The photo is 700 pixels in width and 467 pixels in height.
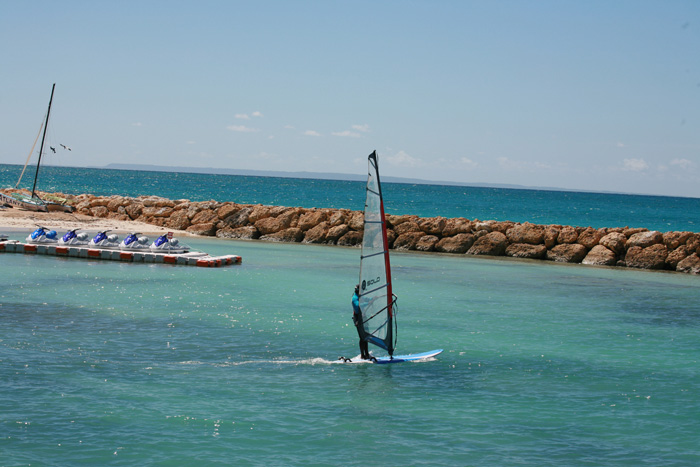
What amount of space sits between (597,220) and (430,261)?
7239 centimetres

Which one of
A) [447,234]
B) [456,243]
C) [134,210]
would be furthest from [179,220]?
[456,243]

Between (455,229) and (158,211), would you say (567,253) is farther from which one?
(158,211)

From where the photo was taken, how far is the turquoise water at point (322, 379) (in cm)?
1078

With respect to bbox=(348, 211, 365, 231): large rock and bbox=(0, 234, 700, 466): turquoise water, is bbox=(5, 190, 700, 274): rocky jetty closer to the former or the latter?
bbox=(348, 211, 365, 231): large rock

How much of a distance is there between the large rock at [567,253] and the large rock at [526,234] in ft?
4.03

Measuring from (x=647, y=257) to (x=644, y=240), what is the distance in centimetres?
151

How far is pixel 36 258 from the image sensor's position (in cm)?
3200

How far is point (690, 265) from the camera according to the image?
37406 mm

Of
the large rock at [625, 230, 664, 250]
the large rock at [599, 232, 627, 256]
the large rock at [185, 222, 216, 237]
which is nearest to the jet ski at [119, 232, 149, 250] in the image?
the large rock at [185, 222, 216, 237]

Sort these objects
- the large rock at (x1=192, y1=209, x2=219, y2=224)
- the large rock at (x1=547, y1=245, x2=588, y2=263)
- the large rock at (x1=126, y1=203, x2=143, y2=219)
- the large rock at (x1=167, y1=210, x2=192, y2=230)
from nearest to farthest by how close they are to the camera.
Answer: the large rock at (x1=547, y1=245, x2=588, y2=263) < the large rock at (x1=192, y1=209, x2=219, y2=224) < the large rock at (x1=167, y1=210, x2=192, y2=230) < the large rock at (x1=126, y1=203, x2=143, y2=219)

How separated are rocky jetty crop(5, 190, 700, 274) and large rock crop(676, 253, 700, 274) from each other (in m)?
0.03

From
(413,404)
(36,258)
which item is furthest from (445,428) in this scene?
(36,258)

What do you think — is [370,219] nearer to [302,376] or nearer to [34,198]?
[302,376]

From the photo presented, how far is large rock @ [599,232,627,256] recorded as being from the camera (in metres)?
39.9
